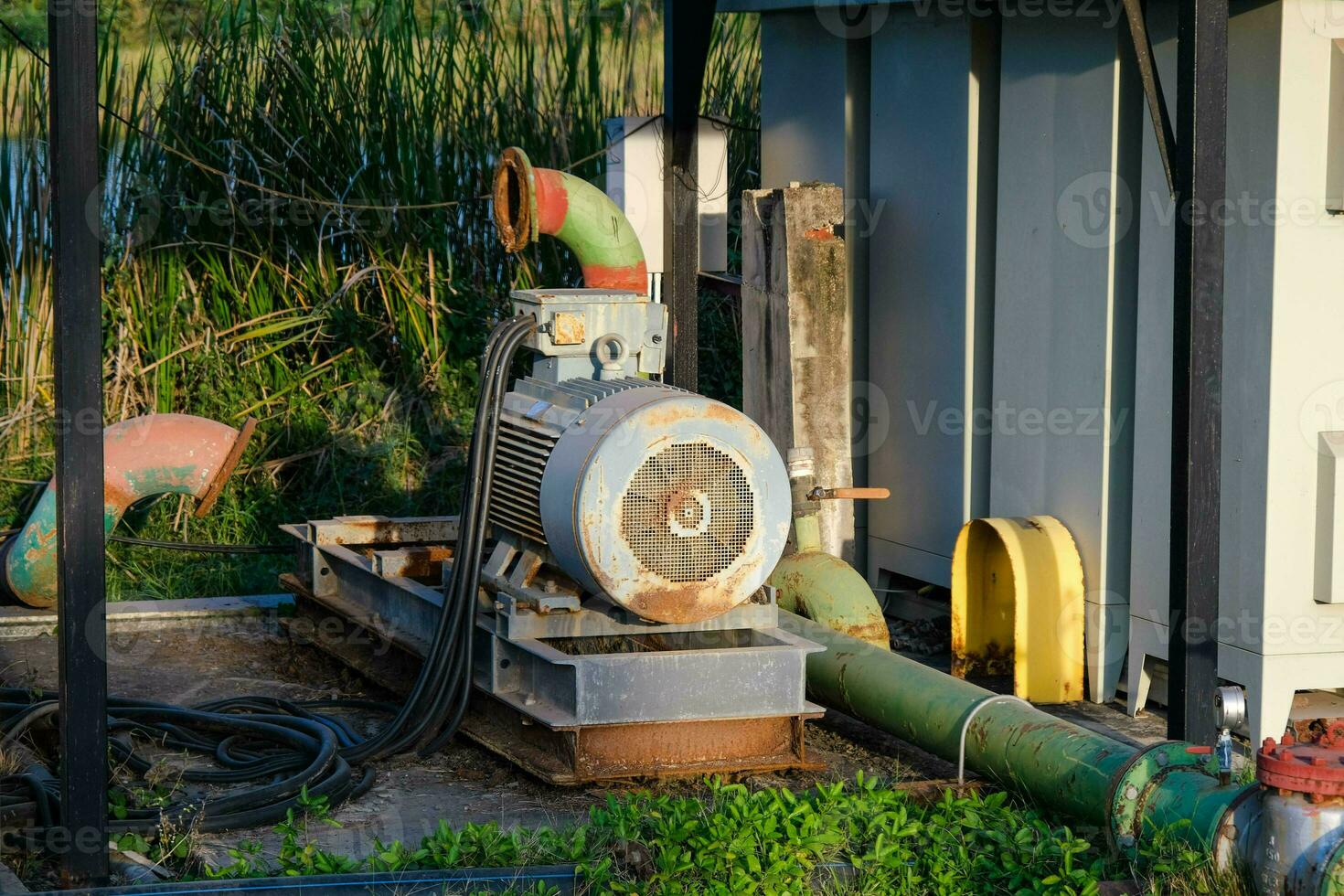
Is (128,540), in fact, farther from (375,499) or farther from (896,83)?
(896,83)

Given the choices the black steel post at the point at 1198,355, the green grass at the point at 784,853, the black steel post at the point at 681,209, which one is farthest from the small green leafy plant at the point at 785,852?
the black steel post at the point at 681,209

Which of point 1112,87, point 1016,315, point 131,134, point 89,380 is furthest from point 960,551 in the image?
point 131,134

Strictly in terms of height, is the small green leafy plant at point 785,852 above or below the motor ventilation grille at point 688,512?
below

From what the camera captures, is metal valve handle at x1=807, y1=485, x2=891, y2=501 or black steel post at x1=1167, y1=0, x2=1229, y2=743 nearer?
black steel post at x1=1167, y1=0, x2=1229, y2=743

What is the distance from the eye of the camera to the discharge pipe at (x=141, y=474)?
23.9 feet

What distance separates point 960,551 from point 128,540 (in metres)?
3.98

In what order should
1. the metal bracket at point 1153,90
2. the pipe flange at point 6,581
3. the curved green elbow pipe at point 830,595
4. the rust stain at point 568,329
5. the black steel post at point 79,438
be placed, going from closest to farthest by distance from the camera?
the black steel post at point 79,438 → the metal bracket at point 1153,90 → the rust stain at point 568,329 → the curved green elbow pipe at point 830,595 → the pipe flange at point 6,581

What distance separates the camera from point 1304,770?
12.5 feet

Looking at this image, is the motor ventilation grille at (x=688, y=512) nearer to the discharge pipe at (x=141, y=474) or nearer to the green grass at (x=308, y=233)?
the discharge pipe at (x=141, y=474)

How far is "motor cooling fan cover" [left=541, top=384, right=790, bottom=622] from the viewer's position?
541 centimetres

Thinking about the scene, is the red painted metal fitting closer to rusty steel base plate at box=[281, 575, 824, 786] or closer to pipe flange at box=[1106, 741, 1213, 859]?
pipe flange at box=[1106, 741, 1213, 859]

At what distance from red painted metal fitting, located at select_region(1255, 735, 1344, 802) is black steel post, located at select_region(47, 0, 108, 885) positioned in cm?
281

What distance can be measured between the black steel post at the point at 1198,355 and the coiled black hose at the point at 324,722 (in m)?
2.25

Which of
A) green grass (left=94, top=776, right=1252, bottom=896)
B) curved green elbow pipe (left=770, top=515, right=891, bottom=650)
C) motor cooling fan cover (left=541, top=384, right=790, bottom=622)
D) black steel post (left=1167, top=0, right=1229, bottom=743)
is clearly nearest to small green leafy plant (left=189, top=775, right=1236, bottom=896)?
green grass (left=94, top=776, right=1252, bottom=896)
